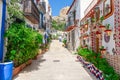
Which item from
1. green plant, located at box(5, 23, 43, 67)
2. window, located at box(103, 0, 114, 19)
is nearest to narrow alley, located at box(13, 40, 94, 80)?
green plant, located at box(5, 23, 43, 67)

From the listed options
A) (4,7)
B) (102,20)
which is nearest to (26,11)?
(4,7)

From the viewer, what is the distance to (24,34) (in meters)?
10.7

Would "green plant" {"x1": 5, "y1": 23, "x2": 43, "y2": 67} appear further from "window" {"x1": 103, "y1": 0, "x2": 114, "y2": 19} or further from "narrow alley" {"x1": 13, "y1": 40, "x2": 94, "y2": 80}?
"window" {"x1": 103, "y1": 0, "x2": 114, "y2": 19}

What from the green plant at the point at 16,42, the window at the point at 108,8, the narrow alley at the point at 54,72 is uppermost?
the window at the point at 108,8

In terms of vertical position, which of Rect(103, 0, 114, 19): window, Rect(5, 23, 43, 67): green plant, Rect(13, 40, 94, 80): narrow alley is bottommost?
Rect(13, 40, 94, 80): narrow alley

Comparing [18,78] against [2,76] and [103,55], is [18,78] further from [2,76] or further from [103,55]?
[103,55]

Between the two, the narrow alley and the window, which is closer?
the window

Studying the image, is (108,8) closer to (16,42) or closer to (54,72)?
(54,72)

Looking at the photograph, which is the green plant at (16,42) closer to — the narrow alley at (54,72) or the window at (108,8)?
the narrow alley at (54,72)

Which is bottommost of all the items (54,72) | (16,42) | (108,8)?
(54,72)

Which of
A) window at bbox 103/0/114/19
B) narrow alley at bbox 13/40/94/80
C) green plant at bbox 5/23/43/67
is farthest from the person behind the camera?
green plant at bbox 5/23/43/67

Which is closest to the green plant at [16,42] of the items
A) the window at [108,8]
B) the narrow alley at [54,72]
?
the narrow alley at [54,72]

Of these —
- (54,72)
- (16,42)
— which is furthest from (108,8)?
(16,42)

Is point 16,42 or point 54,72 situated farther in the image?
point 54,72
